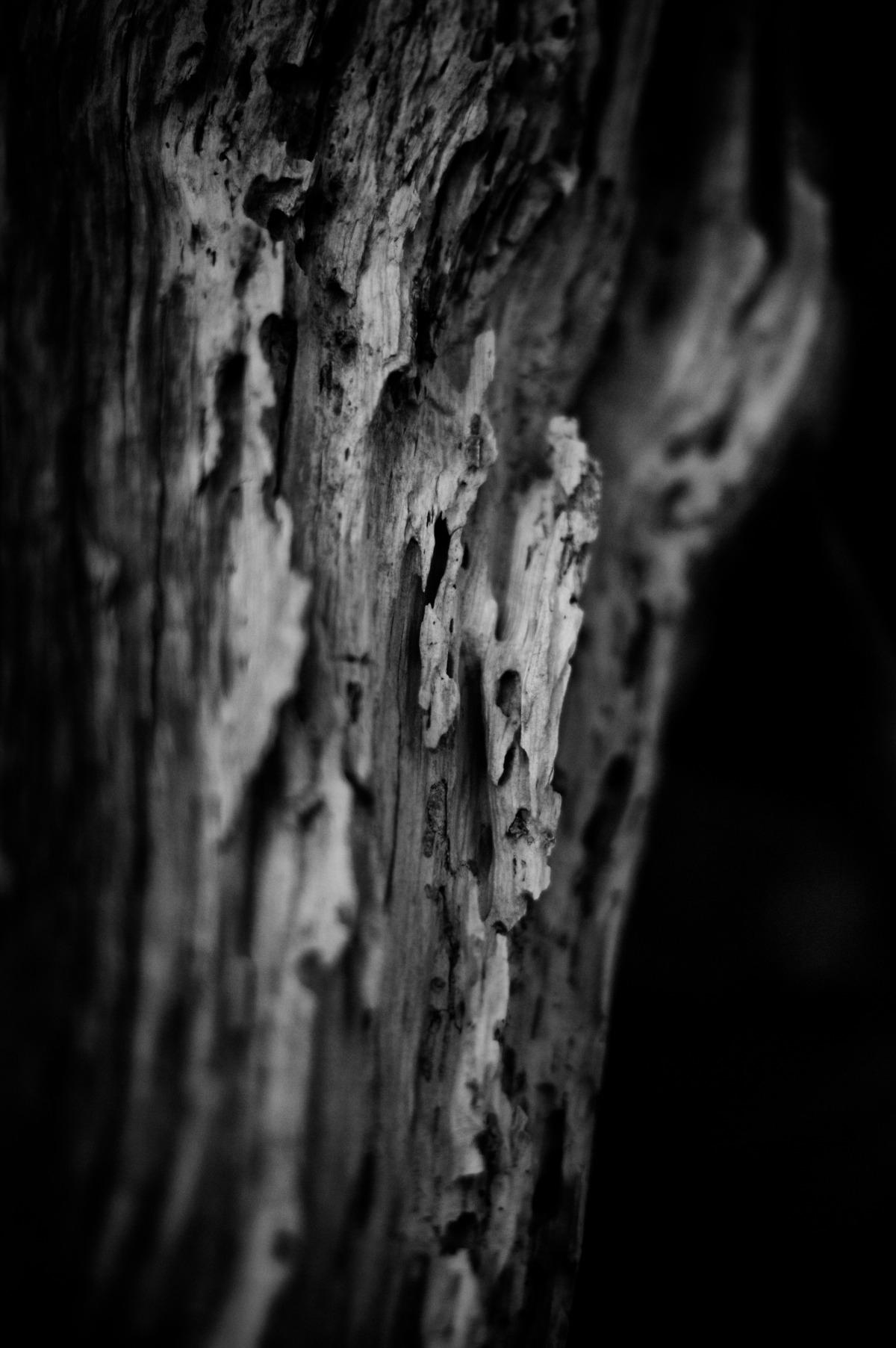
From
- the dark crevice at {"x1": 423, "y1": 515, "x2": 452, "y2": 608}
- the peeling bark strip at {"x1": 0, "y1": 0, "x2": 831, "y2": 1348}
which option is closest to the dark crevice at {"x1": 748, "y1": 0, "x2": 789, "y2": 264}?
the peeling bark strip at {"x1": 0, "y1": 0, "x2": 831, "y2": 1348}

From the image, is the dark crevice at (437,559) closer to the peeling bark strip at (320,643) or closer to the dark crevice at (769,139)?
the peeling bark strip at (320,643)

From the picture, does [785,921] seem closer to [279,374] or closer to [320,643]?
[320,643]

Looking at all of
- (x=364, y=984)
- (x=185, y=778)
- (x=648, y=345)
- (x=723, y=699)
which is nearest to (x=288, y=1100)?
(x=364, y=984)

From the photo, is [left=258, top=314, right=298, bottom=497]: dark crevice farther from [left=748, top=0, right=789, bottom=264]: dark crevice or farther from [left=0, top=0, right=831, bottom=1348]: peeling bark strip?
[left=748, top=0, right=789, bottom=264]: dark crevice

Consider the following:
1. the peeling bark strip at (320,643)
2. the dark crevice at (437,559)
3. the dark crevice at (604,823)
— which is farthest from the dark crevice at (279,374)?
the dark crevice at (604,823)

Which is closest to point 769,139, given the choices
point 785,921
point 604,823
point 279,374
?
point 279,374

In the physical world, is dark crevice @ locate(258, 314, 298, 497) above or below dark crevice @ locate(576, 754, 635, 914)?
above
